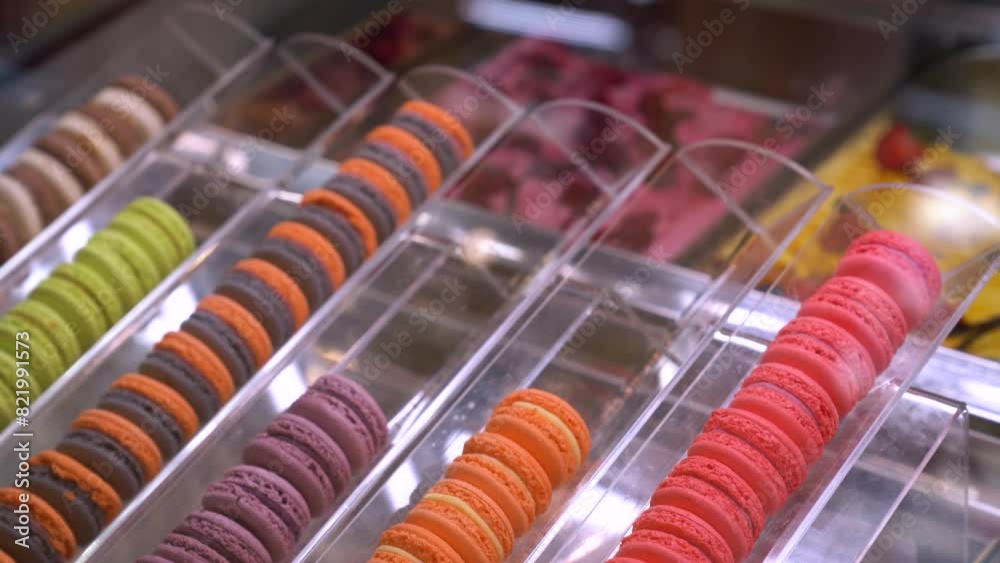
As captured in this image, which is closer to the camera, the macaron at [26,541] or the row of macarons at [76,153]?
the macaron at [26,541]

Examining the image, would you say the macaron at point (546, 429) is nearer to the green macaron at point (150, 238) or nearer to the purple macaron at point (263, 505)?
the purple macaron at point (263, 505)

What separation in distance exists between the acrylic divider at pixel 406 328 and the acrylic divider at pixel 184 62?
56cm

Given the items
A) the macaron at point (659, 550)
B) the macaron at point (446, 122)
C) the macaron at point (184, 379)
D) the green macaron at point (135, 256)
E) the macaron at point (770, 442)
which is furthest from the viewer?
the macaron at point (446, 122)

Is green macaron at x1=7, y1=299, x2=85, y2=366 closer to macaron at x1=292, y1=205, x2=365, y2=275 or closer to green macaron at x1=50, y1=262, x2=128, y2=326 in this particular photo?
green macaron at x1=50, y1=262, x2=128, y2=326

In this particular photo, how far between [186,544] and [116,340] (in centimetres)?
53

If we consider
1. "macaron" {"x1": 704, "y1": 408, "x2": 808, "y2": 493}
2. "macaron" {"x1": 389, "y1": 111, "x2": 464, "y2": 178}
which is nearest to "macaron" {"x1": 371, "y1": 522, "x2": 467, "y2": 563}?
"macaron" {"x1": 704, "y1": 408, "x2": 808, "y2": 493}

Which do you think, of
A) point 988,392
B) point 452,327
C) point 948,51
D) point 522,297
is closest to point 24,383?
point 452,327

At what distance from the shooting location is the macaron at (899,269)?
1793mm

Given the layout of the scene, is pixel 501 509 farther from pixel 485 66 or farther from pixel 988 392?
pixel 485 66

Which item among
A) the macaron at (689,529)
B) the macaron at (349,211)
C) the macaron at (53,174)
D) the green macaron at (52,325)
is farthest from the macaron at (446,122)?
the macaron at (689,529)

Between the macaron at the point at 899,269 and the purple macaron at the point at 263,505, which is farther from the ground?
the macaron at the point at 899,269

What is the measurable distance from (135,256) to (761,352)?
1.06 meters

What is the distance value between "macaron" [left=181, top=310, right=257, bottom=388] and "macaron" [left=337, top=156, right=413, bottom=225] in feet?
1.29

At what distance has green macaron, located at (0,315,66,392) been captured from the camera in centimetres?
192
